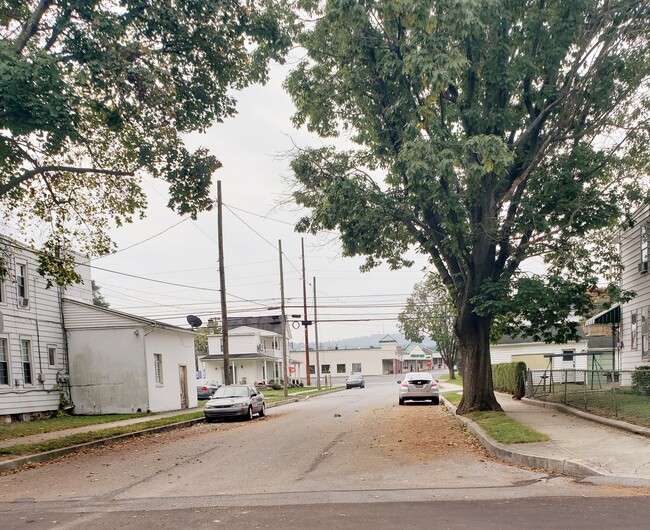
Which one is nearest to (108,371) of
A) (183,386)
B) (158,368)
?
(158,368)

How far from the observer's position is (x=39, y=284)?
85.9 feet

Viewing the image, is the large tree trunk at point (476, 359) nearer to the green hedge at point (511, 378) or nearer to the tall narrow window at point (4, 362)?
the green hedge at point (511, 378)

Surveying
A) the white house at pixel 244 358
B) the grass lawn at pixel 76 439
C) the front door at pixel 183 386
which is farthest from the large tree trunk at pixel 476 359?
the white house at pixel 244 358

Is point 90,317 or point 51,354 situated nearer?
point 51,354

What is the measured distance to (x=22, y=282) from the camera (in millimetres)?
25109

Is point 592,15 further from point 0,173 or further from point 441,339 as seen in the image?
point 441,339

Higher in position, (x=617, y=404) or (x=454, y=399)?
(x=617, y=404)

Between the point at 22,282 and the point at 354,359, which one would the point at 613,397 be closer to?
the point at 22,282

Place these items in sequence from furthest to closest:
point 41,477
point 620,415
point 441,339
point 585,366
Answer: point 441,339
point 585,366
point 620,415
point 41,477

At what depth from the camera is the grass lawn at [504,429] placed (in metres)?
11.8

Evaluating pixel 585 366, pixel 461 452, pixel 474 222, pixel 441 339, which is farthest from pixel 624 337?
pixel 441 339

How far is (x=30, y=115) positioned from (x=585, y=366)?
1561 inches

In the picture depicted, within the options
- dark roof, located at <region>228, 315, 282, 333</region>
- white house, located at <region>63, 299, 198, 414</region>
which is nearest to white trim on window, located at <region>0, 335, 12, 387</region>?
white house, located at <region>63, 299, 198, 414</region>

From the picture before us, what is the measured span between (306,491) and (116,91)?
8631 mm
